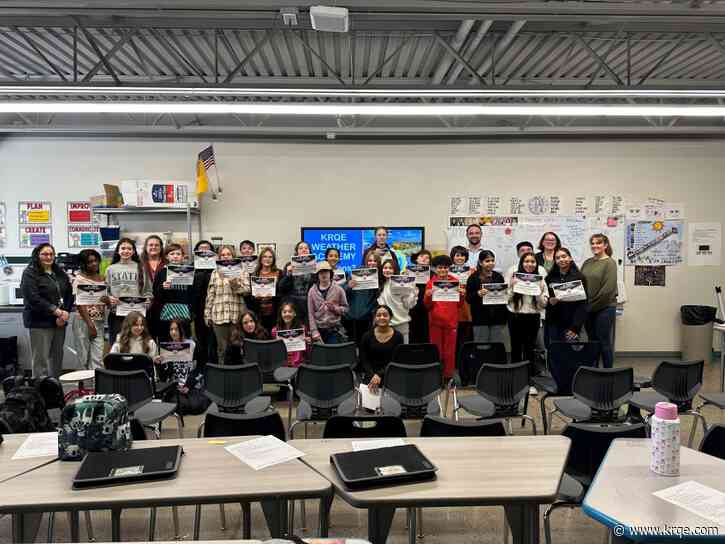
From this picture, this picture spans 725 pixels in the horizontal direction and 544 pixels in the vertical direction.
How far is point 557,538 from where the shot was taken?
10.1 feet

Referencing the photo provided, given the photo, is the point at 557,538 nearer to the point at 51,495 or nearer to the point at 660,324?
the point at 51,495

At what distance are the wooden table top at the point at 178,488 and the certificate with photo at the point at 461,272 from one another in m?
4.21

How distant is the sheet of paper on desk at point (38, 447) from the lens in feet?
7.61

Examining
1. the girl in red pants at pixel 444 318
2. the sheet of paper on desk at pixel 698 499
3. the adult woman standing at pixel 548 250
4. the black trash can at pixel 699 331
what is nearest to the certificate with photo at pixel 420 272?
the girl in red pants at pixel 444 318

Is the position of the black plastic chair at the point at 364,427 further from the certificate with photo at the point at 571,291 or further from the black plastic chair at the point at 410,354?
the certificate with photo at the point at 571,291

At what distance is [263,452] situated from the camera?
7.66 feet

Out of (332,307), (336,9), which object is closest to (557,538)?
(332,307)

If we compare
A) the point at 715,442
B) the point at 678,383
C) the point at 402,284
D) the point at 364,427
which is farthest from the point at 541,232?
the point at 364,427

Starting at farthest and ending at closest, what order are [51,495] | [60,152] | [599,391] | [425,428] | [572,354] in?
[60,152] → [572,354] → [599,391] → [425,428] → [51,495]

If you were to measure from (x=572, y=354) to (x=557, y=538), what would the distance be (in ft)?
5.62

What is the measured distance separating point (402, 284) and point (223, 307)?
1.98 meters

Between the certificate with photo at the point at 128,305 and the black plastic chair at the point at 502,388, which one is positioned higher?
→ the certificate with photo at the point at 128,305

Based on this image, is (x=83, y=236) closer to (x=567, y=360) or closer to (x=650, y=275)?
(x=567, y=360)

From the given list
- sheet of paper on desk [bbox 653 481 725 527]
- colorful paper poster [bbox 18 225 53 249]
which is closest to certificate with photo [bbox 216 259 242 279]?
colorful paper poster [bbox 18 225 53 249]
